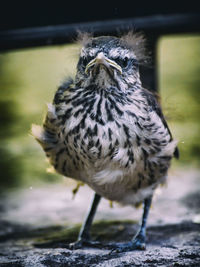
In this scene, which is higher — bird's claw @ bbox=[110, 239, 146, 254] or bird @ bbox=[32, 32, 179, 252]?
bird @ bbox=[32, 32, 179, 252]

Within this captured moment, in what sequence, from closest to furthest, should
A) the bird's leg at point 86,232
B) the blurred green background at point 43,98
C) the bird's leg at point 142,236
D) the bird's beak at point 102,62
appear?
the bird's beak at point 102,62, the bird's leg at point 142,236, the bird's leg at point 86,232, the blurred green background at point 43,98

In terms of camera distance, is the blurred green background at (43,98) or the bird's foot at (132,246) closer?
the bird's foot at (132,246)

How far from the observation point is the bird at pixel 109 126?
348 centimetres

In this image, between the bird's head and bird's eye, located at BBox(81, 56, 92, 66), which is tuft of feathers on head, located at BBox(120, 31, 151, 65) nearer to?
the bird's head

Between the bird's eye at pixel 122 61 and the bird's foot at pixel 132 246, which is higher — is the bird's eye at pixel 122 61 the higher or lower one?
the higher one

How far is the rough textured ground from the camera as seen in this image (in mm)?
3674

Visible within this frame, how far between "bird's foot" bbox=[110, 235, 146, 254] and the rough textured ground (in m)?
0.07

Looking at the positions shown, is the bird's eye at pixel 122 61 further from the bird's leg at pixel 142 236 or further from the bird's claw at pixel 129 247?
the bird's claw at pixel 129 247

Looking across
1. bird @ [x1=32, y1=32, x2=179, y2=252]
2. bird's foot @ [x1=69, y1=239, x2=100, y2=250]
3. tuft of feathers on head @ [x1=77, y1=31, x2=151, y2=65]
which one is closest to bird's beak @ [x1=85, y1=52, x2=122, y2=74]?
bird @ [x1=32, y1=32, x2=179, y2=252]

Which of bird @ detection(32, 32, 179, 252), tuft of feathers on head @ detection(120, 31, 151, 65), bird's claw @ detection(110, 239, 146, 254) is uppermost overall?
tuft of feathers on head @ detection(120, 31, 151, 65)

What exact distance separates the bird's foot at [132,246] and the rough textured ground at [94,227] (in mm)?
70

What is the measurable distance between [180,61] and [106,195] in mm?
7667

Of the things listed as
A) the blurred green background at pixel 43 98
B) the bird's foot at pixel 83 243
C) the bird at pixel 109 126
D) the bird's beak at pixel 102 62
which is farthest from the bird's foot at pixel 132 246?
the bird's beak at pixel 102 62

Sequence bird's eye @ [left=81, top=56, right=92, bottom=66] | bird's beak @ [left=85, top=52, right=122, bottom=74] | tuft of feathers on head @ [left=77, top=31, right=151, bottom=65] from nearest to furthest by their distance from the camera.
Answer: bird's beak @ [left=85, top=52, right=122, bottom=74] < bird's eye @ [left=81, top=56, right=92, bottom=66] < tuft of feathers on head @ [left=77, top=31, right=151, bottom=65]
